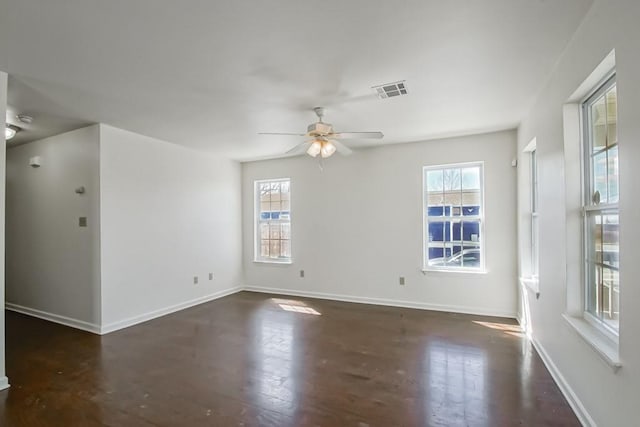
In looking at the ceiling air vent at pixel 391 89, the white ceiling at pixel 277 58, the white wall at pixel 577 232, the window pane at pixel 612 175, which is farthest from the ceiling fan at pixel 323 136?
the window pane at pixel 612 175

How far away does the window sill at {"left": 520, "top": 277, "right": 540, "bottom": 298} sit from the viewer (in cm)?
333

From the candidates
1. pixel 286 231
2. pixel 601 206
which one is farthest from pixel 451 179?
pixel 286 231

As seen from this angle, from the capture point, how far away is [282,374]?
2.82 m

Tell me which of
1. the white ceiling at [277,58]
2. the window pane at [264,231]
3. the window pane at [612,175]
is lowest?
the window pane at [264,231]

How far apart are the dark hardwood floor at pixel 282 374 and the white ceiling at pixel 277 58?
2.56 metres

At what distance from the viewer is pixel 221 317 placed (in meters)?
4.53

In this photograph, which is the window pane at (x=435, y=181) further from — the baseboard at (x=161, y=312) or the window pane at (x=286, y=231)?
the baseboard at (x=161, y=312)

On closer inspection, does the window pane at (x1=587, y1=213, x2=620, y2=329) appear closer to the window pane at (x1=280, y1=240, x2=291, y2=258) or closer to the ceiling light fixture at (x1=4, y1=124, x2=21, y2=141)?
the window pane at (x1=280, y1=240, x2=291, y2=258)

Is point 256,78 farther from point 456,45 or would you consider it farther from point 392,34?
point 456,45

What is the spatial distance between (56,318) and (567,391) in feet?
19.0

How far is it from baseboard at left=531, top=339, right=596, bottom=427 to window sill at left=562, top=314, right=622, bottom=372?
49 cm

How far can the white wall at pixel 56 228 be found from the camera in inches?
157

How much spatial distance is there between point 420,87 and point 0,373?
428 cm

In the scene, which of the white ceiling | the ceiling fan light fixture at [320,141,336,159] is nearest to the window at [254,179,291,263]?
the white ceiling
